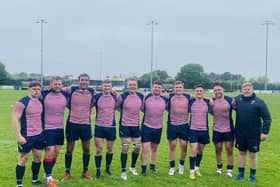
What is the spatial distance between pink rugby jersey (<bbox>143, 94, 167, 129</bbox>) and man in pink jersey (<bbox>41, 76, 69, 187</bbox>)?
1694mm

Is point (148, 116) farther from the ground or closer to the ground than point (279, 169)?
farther from the ground

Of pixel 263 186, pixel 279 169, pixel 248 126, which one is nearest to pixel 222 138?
pixel 248 126

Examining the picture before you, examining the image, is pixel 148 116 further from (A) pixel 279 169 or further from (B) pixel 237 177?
(A) pixel 279 169

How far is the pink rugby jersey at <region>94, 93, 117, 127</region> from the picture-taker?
7715mm

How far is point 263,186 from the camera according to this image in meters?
7.48

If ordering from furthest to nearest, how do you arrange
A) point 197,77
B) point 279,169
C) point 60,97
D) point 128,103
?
1. point 197,77
2. point 279,169
3. point 128,103
4. point 60,97

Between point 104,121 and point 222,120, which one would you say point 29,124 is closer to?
point 104,121

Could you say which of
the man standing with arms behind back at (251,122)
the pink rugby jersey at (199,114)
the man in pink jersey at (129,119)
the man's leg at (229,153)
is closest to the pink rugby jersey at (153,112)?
the man in pink jersey at (129,119)

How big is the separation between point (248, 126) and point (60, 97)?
3.71 metres

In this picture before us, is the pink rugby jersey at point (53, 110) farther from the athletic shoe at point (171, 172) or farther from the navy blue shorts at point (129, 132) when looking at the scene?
the athletic shoe at point (171, 172)

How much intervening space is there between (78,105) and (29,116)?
1147 millimetres

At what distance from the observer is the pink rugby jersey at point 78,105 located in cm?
760

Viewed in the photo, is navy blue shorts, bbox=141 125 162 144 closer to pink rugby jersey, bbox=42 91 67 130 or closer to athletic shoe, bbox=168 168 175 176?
athletic shoe, bbox=168 168 175 176

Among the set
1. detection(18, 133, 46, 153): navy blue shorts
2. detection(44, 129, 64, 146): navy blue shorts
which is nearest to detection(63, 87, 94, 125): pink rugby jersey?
detection(44, 129, 64, 146): navy blue shorts
